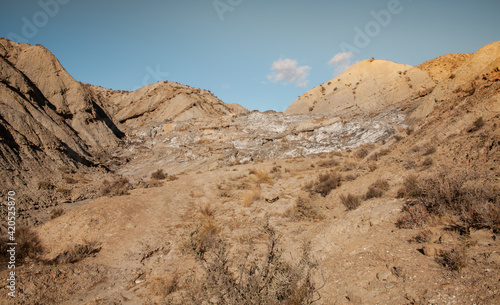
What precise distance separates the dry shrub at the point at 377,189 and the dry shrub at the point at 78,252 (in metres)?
8.41

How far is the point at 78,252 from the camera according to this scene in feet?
20.2

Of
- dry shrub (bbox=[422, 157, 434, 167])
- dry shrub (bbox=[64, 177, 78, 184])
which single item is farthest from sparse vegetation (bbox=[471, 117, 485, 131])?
dry shrub (bbox=[64, 177, 78, 184])

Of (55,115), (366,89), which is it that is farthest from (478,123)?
(55,115)

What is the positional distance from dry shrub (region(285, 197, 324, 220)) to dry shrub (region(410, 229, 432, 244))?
3441 millimetres

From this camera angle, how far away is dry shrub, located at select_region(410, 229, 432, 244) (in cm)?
417

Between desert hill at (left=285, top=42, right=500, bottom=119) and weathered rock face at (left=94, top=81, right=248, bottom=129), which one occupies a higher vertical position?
weathered rock face at (left=94, top=81, right=248, bottom=129)

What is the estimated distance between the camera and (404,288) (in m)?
3.23

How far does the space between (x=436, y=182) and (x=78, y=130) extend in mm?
29886

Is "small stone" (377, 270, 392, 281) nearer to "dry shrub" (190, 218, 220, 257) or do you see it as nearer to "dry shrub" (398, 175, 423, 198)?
"dry shrub" (398, 175, 423, 198)

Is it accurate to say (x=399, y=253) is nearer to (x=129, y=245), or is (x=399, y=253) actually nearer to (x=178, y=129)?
(x=129, y=245)

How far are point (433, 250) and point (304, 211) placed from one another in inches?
178

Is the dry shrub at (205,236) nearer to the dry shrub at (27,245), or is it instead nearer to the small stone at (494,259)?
the dry shrub at (27,245)

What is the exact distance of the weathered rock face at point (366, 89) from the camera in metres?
29.7

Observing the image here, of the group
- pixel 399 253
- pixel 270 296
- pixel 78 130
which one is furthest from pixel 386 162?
pixel 78 130
